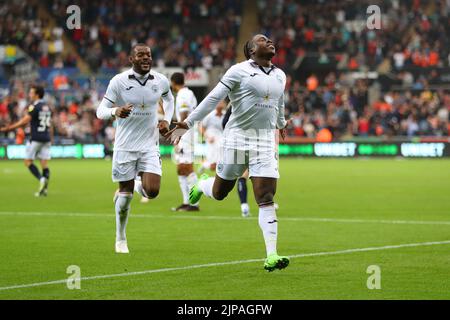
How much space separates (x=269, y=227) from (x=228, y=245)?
271cm

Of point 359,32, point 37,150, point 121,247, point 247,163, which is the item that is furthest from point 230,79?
point 359,32

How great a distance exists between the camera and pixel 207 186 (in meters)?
12.5

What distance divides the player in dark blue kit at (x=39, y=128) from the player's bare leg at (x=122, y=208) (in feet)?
34.2

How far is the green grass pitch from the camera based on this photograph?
10.2 m

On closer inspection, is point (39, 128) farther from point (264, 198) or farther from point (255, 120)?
point (264, 198)

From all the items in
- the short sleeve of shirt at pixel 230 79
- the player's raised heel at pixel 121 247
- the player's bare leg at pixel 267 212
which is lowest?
the player's raised heel at pixel 121 247

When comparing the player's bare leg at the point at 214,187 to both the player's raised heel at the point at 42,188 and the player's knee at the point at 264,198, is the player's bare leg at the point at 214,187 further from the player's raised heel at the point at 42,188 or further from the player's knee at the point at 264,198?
the player's raised heel at the point at 42,188

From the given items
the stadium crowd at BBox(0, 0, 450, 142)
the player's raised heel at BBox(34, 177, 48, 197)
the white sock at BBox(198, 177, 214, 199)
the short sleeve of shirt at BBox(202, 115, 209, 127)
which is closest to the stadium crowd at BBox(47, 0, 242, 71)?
the stadium crowd at BBox(0, 0, 450, 142)

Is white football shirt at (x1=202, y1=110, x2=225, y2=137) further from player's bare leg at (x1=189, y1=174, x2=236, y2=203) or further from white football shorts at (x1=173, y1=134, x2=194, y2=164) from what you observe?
player's bare leg at (x1=189, y1=174, x2=236, y2=203)

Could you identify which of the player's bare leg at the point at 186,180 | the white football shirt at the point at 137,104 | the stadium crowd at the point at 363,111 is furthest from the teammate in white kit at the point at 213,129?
the stadium crowd at the point at 363,111

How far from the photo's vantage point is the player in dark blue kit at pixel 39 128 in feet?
76.8
